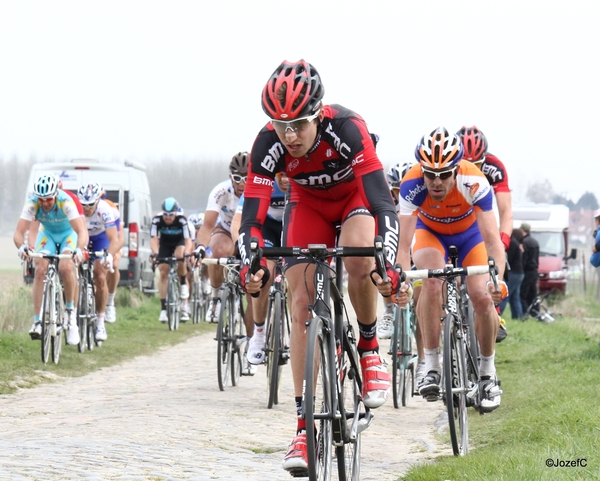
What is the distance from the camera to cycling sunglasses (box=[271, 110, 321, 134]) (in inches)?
239

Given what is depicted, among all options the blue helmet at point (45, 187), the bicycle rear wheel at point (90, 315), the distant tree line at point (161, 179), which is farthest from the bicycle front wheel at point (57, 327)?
the distant tree line at point (161, 179)

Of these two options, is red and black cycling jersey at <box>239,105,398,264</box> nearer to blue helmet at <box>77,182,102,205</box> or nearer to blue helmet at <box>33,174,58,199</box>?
blue helmet at <box>33,174,58,199</box>

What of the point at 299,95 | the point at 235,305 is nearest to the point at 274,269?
the point at 235,305

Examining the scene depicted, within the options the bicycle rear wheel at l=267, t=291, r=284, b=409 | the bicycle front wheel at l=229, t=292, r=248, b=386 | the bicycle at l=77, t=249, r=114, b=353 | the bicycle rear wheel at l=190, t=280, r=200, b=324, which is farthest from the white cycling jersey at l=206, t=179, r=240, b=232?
the bicycle rear wheel at l=190, t=280, r=200, b=324

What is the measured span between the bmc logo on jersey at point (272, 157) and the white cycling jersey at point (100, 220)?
9.48 m

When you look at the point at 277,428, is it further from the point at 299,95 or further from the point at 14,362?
the point at 14,362

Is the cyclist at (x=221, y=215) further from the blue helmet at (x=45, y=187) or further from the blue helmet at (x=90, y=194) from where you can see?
the blue helmet at (x=90, y=194)

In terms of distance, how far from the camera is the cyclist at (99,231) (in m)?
15.4

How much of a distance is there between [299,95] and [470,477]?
2284 millimetres

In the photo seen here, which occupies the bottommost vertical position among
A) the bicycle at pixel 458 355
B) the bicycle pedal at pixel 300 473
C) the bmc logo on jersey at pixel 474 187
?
the bicycle pedal at pixel 300 473

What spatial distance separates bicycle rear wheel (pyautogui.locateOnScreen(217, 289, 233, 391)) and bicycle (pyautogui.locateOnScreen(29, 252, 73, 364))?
2560 mm

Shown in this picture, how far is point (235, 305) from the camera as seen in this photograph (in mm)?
11688

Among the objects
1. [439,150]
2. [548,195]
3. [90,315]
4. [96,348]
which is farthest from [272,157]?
[548,195]

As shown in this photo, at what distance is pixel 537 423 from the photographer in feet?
25.8
